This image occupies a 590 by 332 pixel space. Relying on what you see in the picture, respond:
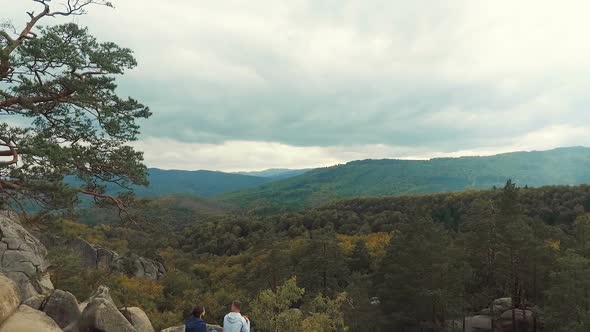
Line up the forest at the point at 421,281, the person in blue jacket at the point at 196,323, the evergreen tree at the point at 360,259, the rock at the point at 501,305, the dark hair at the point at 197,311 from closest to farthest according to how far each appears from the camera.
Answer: the person in blue jacket at the point at 196,323 < the dark hair at the point at 197,311 < the forest at the point at 421,281 < the rock at the point at 501,305 < the evergreen tree at the point at 360,259

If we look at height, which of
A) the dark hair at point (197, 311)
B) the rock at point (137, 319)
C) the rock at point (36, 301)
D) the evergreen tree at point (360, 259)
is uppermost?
the dark hair at point (197, 311)

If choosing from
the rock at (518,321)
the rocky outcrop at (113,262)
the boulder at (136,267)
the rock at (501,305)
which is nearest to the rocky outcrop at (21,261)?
the rock at (518,321)

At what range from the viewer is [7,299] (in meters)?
16.8

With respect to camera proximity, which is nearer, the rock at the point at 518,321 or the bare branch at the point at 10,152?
the bare branch at the point at 10,152

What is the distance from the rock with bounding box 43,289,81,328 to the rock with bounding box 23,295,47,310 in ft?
0.99

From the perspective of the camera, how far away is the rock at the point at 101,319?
20.0m

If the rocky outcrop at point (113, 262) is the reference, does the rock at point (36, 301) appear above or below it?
above

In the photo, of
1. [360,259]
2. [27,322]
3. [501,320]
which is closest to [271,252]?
[360,259]

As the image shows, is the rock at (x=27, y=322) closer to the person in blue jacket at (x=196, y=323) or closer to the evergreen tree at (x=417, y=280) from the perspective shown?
the person in blue jacket at (x=196, y=323)

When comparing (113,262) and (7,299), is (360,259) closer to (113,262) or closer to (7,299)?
(113,262)

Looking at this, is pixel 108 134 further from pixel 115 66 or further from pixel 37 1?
pixel 37 1

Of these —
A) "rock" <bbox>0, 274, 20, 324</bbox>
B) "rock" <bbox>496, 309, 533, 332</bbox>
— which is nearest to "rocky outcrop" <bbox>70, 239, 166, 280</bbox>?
"rock" <bbox>0, 274, 20, 324</bbox>

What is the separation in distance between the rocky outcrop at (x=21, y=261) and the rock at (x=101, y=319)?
153 inches

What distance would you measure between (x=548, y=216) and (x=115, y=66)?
110939mm
